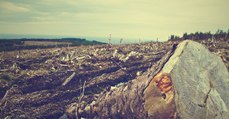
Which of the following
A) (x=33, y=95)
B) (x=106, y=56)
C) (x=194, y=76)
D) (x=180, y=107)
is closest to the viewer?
(x=180, y=107)

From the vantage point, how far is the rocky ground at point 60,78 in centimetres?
2348

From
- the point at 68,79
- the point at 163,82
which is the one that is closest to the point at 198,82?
the point at 163,82

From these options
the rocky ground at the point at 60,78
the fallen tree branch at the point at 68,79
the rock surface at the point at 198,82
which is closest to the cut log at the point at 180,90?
the rock surface at the point at 198,82

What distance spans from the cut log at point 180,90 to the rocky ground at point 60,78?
659 centimetres

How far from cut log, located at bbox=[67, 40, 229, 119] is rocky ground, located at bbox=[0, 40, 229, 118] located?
659 cm

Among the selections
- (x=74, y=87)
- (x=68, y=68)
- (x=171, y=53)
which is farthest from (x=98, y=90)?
(x=171, y=53)

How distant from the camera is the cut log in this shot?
46.9ft

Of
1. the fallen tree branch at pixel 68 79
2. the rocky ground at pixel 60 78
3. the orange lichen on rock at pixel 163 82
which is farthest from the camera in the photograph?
the fallen tree branch at pixel 68 79

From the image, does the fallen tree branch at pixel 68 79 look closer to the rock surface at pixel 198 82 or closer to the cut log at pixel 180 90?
the cut log at pixel 180 90

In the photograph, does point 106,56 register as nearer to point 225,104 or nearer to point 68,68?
point 68,68

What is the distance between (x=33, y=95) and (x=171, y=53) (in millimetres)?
13558

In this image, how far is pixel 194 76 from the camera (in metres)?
15.4

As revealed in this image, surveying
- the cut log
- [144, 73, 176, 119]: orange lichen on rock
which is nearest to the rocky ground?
the cut log

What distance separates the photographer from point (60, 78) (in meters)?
27.5
